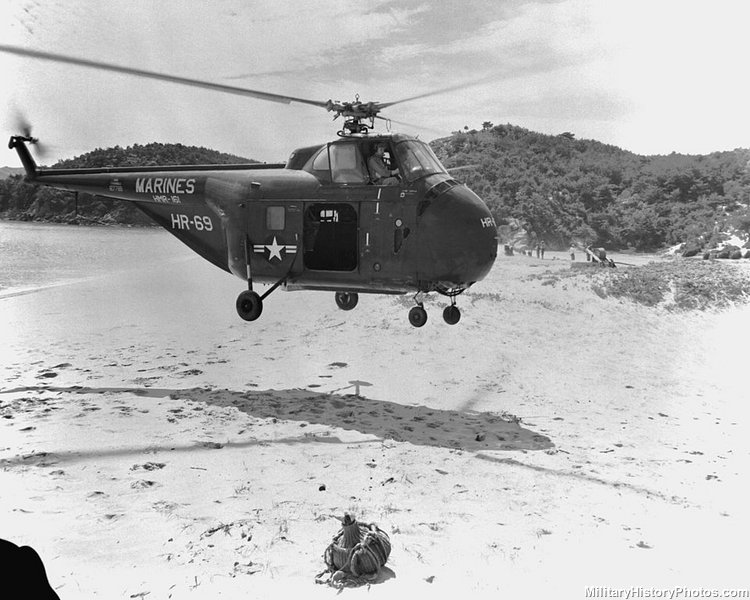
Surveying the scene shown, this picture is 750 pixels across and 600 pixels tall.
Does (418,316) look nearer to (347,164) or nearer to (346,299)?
(346,299)

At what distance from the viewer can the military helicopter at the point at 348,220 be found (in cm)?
850

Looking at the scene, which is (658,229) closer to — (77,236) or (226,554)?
(77,236)

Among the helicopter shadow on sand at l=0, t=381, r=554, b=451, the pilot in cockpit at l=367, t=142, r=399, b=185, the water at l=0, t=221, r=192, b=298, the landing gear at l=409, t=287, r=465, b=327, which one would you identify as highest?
the pilot in cockpit at l=367, t=142, r=399, b=185

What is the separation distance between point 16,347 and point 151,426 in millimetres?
6575

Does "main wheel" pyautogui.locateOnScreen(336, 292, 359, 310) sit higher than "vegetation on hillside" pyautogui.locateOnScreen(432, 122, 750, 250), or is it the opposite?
"vegetation on hillside" pyautogui.locateOnScreen(432, 122, 750, 250)

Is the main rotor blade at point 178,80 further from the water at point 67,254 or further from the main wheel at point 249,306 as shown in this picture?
the water at point 67,254

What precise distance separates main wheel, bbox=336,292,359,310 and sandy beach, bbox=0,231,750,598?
182cm

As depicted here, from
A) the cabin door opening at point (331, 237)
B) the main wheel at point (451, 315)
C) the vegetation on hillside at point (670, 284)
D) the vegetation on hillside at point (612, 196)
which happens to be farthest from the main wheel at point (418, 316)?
the vegetation on hillside at point (612, 196)

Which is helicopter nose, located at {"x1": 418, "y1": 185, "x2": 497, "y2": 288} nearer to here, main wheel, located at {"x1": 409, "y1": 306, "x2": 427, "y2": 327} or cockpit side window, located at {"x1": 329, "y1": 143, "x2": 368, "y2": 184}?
main wheel, located at {"x1": 409, "y1": 306, "x2": 427, "y2": 327}

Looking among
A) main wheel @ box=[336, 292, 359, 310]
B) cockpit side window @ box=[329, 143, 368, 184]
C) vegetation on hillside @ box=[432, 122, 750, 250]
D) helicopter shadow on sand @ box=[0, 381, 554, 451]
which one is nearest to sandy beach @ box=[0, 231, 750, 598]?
helicopter shadow on sand @ box=[0, 381, 554, 451]

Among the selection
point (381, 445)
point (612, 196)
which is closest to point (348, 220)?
point (381, 445)

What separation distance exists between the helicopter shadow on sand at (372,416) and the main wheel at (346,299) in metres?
1.81

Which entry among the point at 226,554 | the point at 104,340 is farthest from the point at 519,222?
the point at 226,554

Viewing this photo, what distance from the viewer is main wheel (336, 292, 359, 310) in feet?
34.3
